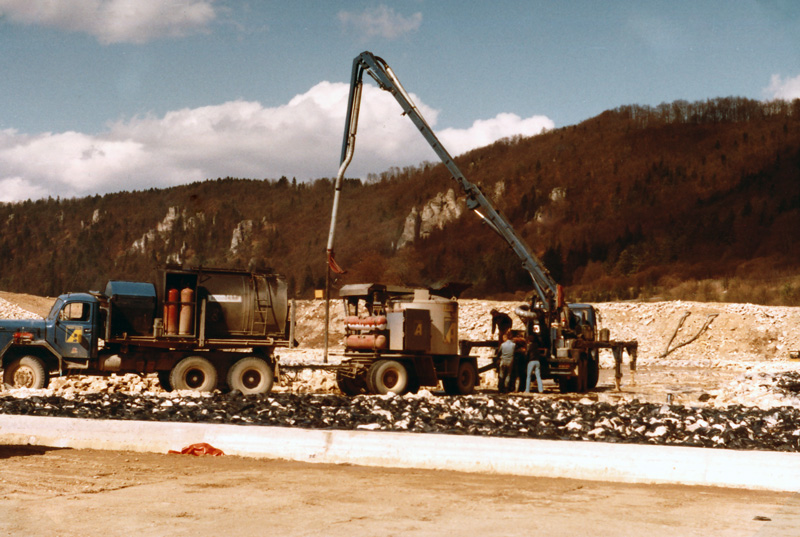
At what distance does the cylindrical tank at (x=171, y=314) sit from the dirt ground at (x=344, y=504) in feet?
32.5

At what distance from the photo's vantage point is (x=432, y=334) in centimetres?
1895

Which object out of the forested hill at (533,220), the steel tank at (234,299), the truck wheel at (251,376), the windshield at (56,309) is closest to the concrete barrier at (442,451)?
the truck wheel at (251,376)

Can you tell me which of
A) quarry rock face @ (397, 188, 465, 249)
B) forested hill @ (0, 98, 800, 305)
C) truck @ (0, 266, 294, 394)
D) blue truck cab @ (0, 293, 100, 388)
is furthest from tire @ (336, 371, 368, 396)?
quarry rock face @ (397, 188, 465, 249)

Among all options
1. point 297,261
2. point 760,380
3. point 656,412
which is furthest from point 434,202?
point 656,412

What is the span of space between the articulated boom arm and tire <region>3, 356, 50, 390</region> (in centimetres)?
942

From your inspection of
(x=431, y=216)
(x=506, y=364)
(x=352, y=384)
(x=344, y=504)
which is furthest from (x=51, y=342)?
(x=431, y=216)

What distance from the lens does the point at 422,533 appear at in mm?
5656

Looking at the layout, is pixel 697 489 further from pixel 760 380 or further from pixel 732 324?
pixel 732 324

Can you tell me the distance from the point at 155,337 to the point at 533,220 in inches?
3404

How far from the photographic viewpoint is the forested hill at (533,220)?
79.7 meters

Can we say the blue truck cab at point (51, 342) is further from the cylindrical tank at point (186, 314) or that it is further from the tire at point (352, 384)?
the tire at point (352, 384)

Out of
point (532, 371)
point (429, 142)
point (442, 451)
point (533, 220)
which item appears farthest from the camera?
point (533, 220)

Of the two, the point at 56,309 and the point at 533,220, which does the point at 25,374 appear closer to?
the point at 56,309

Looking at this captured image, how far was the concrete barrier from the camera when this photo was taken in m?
7.57
